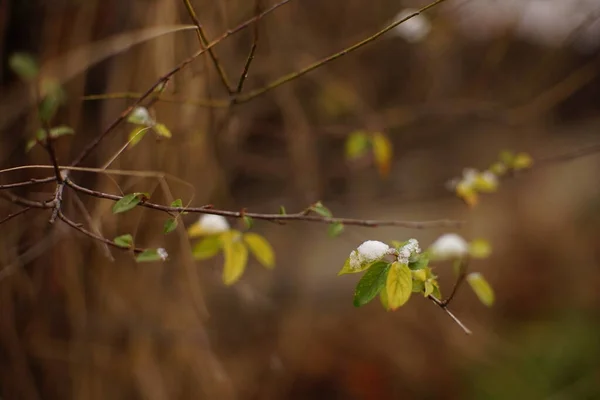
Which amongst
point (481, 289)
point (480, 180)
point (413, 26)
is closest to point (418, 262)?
point (481, 289)

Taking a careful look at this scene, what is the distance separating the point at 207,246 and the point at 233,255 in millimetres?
40

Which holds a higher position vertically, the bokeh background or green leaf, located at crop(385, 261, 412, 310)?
the bokeh background

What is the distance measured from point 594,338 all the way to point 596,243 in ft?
2.65

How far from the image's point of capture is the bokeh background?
0.99m

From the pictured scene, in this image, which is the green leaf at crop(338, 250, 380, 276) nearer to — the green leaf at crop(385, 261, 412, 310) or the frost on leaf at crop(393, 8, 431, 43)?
the green leaf at crop(385, 261, 412, 310)

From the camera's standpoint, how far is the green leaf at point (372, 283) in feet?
1.51

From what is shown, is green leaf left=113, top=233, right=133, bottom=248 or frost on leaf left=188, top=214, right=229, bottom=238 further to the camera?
frost on leaf left=188, top=214, right=229, bottom=238

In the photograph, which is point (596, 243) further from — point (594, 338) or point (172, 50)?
point (172, 50)

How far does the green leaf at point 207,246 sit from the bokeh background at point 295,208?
0.09 meters

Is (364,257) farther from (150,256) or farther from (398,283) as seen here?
(150,256)

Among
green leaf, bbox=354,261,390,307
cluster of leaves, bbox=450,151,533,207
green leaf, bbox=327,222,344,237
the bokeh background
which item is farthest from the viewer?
the bokeh background

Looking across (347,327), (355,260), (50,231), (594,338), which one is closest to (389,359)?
(347,327)

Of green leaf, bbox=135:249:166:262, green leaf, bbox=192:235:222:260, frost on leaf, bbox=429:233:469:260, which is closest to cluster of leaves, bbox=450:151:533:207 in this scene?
frost on leaf, bbox=429:233:469:260

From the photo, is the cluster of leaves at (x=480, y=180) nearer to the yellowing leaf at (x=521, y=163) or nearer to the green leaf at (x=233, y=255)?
the yellowing leaf at (x=521, y=163)
